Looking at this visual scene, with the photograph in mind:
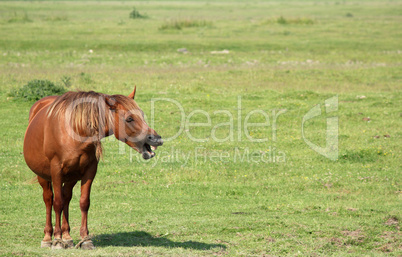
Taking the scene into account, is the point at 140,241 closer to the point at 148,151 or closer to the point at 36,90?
the point at 148,151

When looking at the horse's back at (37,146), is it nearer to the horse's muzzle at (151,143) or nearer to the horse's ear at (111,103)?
the horse's ear at (111,103)

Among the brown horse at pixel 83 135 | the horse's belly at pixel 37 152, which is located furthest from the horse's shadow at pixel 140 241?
the horse's belly at pixel 37 152

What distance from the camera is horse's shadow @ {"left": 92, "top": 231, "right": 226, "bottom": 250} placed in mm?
8062

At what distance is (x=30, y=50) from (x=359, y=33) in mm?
26192

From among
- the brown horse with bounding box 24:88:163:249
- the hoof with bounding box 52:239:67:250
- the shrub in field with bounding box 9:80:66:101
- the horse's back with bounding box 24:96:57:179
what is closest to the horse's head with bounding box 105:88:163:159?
the brown horse with bounding box 24:88:163:249

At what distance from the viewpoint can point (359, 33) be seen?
42.8m

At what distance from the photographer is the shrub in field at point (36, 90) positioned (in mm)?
18906

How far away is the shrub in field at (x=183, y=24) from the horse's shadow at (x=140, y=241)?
3477 centimetres

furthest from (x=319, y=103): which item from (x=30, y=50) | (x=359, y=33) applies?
(x=359, y=33)

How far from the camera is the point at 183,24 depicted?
1734 inches

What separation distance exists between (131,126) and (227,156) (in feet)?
24.1

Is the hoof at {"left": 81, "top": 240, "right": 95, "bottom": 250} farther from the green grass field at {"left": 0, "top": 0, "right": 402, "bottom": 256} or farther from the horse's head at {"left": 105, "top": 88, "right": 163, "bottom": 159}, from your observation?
the horse's head at {"left": 105, "top": 88, "right": 163, "bottom": 159}

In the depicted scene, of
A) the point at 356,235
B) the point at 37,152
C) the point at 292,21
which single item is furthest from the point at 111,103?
the point at 292,21

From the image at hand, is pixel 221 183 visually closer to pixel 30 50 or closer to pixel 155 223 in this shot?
pixel 155 223
